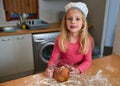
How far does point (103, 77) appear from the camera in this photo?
3.54ft

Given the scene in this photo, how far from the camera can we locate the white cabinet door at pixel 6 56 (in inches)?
87.4

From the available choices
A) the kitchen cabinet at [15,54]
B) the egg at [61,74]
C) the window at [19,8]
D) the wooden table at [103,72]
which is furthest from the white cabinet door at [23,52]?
the egg at [61,74]

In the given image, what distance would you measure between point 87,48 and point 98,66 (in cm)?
18

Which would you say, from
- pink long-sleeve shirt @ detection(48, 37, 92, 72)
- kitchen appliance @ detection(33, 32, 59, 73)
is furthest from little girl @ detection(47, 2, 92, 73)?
kitchen appliance @ detection(33, 32, 59, 73)

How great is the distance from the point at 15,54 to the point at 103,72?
1.59 metres

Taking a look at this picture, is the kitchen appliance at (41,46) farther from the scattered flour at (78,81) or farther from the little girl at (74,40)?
the scattered flour at (78,81)

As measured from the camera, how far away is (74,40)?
1.35 meters

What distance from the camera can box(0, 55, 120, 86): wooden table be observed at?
1.00m

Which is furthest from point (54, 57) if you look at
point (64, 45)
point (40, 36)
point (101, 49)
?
point (101, 49)

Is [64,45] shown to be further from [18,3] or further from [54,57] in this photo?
[18,3]

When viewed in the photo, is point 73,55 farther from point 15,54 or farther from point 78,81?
point 15,54

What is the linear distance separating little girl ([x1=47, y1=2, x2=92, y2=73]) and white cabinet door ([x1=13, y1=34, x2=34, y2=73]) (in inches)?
43.3

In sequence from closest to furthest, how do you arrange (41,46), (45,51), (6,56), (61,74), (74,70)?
1. (61,74)
2. (74,70)
3. (6,56)
4. (41,46)
5. (45,51)

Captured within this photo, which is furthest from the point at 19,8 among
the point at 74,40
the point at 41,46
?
the point at 74,40
